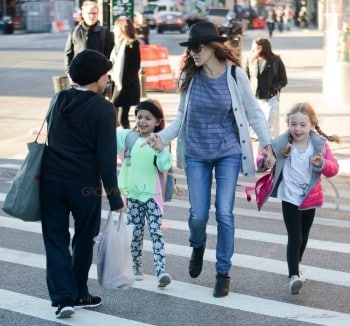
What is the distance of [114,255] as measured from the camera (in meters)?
→ 6.93

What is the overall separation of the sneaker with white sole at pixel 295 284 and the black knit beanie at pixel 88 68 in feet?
6.55

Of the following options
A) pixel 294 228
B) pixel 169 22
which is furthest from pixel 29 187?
pixel 169 22

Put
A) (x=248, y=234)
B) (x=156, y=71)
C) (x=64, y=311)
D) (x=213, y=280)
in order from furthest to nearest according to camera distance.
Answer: (x=156, y=71)
(x=248, y=234)
(x=213, y=280)
(x=64, y=311)

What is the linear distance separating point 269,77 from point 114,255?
7.84m

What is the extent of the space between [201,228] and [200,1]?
70.4m

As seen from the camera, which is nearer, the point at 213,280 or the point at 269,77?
the point at 213,280

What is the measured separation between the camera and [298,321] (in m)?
6.82

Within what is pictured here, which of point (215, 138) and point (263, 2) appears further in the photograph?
point (263, 2)

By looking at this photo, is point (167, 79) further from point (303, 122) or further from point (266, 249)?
point (303, 122)

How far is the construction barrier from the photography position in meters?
24.6

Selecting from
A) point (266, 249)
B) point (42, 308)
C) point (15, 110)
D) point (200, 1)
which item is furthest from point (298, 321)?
point (200, 1)

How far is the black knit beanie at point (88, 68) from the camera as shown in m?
6.65

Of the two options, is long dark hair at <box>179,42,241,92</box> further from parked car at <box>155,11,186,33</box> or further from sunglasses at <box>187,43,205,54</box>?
parked car at <box>155,11,186,33</box>

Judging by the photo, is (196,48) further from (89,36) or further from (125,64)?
(125,64)
